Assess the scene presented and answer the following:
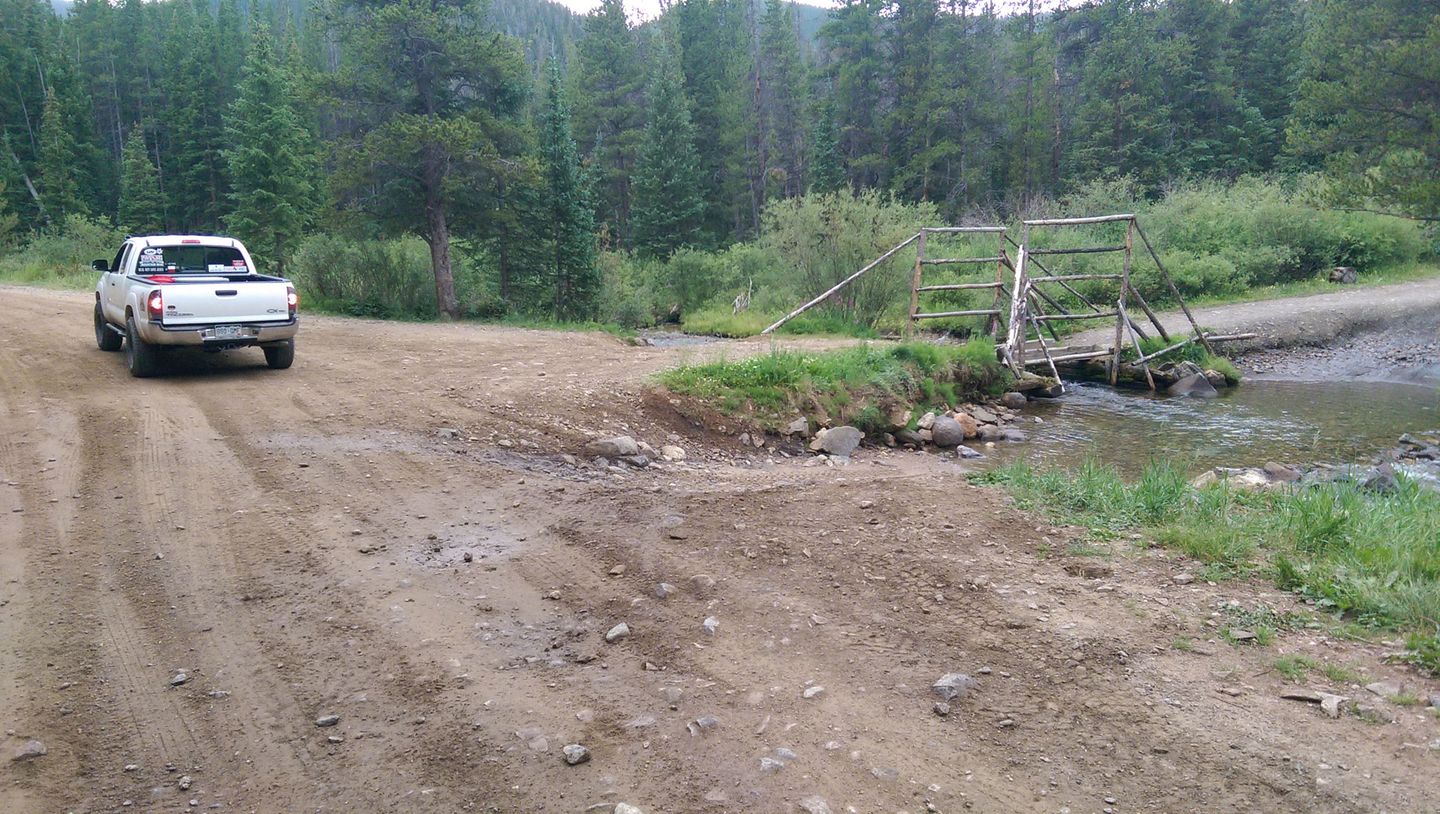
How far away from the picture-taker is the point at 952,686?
13.4 feet

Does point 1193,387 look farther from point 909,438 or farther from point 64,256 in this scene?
point 64,256

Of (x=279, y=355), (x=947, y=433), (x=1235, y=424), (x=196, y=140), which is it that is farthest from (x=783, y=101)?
(x=279, y=355)

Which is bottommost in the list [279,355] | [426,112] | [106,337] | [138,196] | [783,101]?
[279,355]

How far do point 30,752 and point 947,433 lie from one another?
10.2 metres

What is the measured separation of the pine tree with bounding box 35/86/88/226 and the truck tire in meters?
51.6

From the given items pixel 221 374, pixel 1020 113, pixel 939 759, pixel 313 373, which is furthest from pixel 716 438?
pixel 1020 113

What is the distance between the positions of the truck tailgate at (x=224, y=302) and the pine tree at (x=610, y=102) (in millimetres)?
39601

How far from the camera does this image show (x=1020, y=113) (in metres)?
47.1

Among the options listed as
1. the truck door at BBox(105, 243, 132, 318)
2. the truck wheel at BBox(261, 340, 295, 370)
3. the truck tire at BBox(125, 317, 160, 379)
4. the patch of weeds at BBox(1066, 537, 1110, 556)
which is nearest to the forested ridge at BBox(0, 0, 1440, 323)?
the truck door at BBox(105, 243, 132, 318)

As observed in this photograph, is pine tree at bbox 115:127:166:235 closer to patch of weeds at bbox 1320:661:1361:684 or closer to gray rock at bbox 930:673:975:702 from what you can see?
gray rock at bbox 930:673:975:702

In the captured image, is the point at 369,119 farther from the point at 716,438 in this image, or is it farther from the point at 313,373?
the point at 716,438

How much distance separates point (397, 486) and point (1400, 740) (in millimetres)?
6322

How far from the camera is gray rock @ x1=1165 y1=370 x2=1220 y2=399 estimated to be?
15.7 meters

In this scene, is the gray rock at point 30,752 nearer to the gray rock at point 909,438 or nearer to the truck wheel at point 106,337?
the gray rock at point 909,438
